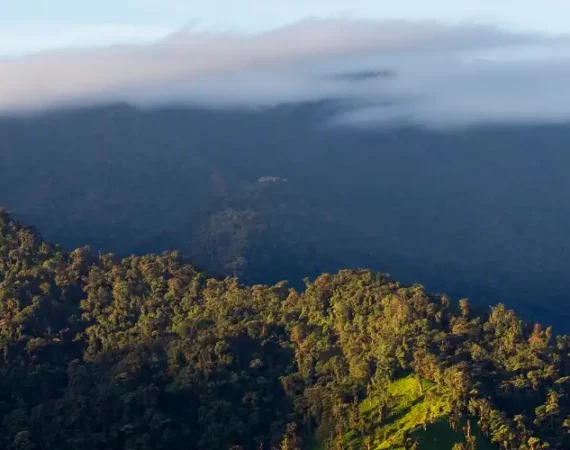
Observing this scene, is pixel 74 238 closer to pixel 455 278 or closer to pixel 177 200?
pixel 177 200

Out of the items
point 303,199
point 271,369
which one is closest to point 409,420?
point 271,369

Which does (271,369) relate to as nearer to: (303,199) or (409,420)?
(409,420)

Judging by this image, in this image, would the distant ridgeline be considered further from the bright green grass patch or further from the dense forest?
the dense forest

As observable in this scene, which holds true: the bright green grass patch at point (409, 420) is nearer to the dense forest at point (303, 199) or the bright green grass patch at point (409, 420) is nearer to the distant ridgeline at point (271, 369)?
the distant ridgeline at point (271, 369)

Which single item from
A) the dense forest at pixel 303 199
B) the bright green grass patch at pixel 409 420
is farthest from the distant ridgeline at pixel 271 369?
the dense forest at pixel 303 199

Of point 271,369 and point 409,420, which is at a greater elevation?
point 271,369

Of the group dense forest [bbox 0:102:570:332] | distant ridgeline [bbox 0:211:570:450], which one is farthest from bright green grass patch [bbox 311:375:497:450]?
dense forest [bbox 0:102:570:332]
